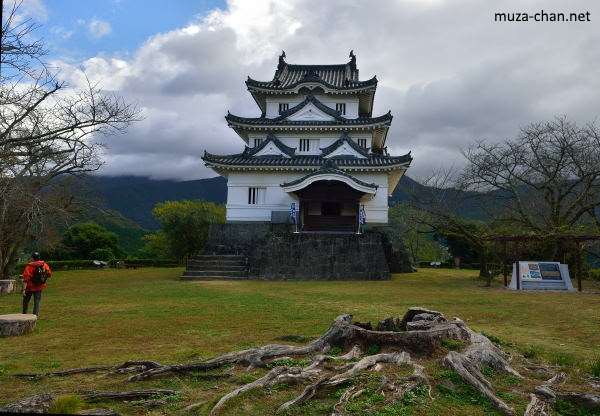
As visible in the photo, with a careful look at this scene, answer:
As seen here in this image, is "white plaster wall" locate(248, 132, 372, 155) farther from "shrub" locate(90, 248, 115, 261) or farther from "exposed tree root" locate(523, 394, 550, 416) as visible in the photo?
"exposed tree root" locate(523, 394, 550, 416)

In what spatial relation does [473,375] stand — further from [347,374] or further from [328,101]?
[328,101]

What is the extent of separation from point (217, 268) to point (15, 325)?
47.1 feet

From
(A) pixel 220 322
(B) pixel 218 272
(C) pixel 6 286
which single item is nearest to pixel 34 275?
(A) pixel 220 322

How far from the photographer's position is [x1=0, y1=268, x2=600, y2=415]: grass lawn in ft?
19.4

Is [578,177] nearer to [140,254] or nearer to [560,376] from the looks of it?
[560,376]

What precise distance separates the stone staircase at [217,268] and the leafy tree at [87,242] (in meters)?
20.0

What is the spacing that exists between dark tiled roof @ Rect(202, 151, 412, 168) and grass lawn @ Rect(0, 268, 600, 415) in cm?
1042

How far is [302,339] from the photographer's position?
24.8ft

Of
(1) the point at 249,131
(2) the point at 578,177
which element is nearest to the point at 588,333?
(2) the point at 578,177

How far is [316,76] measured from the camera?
3095 centimetres

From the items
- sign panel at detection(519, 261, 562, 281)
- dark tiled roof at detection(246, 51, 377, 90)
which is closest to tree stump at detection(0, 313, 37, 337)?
sign panel at detection(519, 261, 562, 281)

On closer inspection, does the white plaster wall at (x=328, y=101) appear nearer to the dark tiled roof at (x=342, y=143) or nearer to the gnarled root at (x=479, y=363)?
the dark tiled roof at (x=342, y=143)

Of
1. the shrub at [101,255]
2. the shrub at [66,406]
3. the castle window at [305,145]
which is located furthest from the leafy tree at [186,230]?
the shrub at [66,406]

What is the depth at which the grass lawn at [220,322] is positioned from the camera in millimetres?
5906
